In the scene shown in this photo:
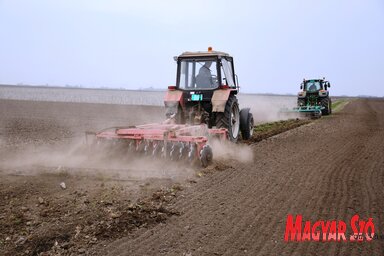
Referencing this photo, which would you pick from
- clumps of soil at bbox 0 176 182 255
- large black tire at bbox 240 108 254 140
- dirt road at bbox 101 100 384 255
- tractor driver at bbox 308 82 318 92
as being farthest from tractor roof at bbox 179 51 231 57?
tractor driver at bbox 308 82 318 92

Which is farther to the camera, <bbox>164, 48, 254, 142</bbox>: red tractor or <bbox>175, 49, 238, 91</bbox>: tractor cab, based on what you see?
<bbox>175, 49, 238, 91</bbox>: tractor cab

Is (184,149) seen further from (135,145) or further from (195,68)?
(195,68)

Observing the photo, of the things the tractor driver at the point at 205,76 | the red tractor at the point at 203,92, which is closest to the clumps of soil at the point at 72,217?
the red tractor at the point at 203,92

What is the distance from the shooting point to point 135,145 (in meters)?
6.92

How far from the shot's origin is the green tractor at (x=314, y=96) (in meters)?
20.3

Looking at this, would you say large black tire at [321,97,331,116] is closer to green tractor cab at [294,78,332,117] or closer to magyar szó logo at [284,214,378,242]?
green tractor cab at [294,78,332,117]

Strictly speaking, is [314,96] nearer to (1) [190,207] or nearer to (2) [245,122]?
(2) [245,122]

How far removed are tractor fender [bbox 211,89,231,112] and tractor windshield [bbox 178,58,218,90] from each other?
305 mm

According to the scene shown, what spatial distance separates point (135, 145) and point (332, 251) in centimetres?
428

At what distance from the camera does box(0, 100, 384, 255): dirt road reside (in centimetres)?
350

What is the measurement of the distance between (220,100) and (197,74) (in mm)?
976

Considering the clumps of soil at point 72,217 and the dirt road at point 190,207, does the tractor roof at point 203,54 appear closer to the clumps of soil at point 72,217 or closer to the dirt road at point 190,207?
the dirt road at point 190,207

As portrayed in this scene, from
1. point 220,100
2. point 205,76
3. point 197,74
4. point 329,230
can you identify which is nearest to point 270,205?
point 329,230

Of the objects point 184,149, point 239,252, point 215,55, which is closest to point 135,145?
point 184,149
